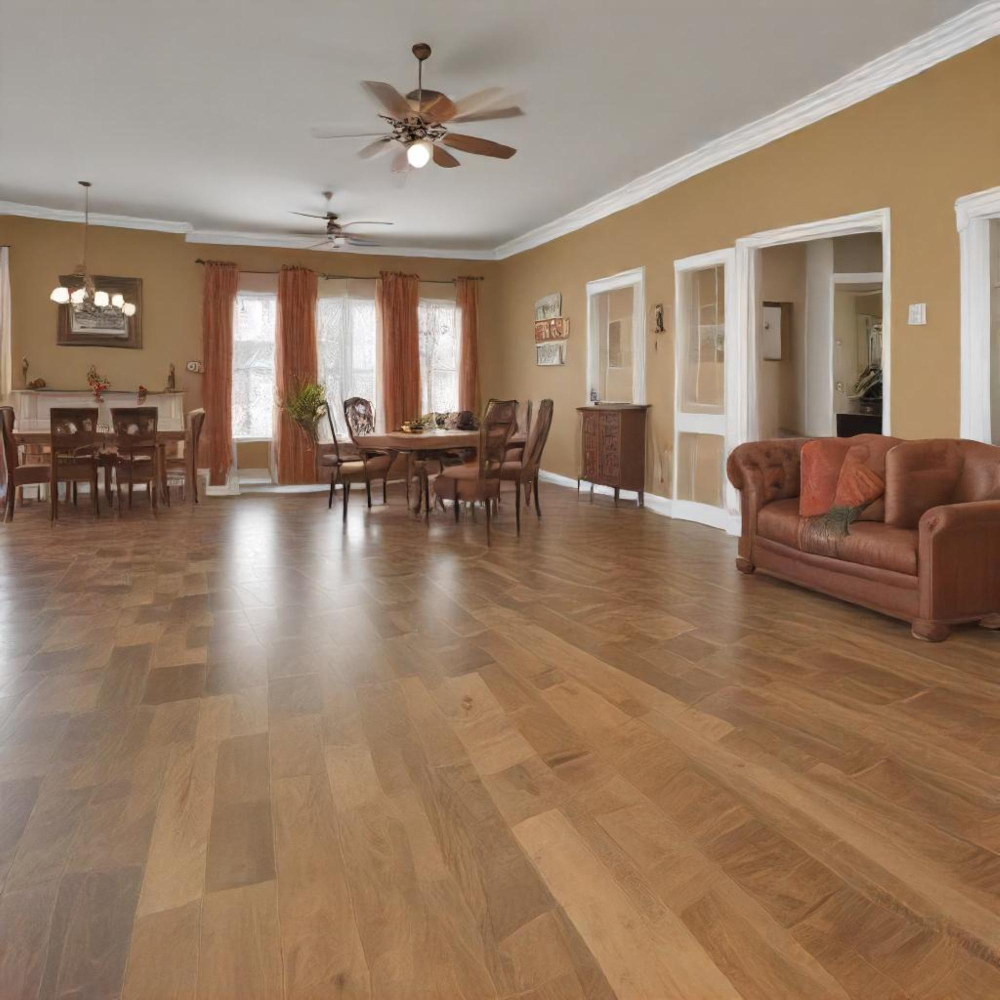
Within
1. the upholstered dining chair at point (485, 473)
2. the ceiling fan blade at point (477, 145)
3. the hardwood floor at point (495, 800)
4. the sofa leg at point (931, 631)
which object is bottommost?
the hardwood floor at point (495, 800)

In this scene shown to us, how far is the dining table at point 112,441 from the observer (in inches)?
284

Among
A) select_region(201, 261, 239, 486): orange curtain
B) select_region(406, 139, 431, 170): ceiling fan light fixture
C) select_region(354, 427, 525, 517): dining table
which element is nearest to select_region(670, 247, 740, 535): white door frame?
select_region(354, 427, 525, 517): dining table

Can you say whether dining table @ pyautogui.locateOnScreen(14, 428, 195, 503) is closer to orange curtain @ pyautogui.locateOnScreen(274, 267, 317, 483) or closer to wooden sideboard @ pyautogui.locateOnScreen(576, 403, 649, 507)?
orange curtain @ pyautogui.locateOnScreen(274, 267, 317, 483)

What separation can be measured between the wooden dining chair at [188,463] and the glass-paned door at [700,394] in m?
4.83

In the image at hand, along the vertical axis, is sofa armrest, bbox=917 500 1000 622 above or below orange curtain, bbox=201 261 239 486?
below

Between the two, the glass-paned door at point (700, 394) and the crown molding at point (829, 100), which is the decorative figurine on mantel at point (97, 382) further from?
the glass-paned door at point (700, 394)

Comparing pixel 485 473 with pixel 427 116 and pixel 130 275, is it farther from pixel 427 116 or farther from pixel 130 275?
pixel 130 275

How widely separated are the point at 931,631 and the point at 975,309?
2.00 m

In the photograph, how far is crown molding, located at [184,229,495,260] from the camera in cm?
956

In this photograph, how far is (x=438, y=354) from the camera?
1080 cm

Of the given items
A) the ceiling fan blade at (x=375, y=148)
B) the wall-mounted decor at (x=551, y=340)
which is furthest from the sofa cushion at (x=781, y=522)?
the wall-mounted decor at (x=551, y=340)

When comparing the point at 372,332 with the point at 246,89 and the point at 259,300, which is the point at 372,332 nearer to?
the point at 259,300

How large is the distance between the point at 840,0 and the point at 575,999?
4.69 m

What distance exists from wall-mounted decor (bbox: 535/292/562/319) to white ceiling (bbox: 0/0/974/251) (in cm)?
178
